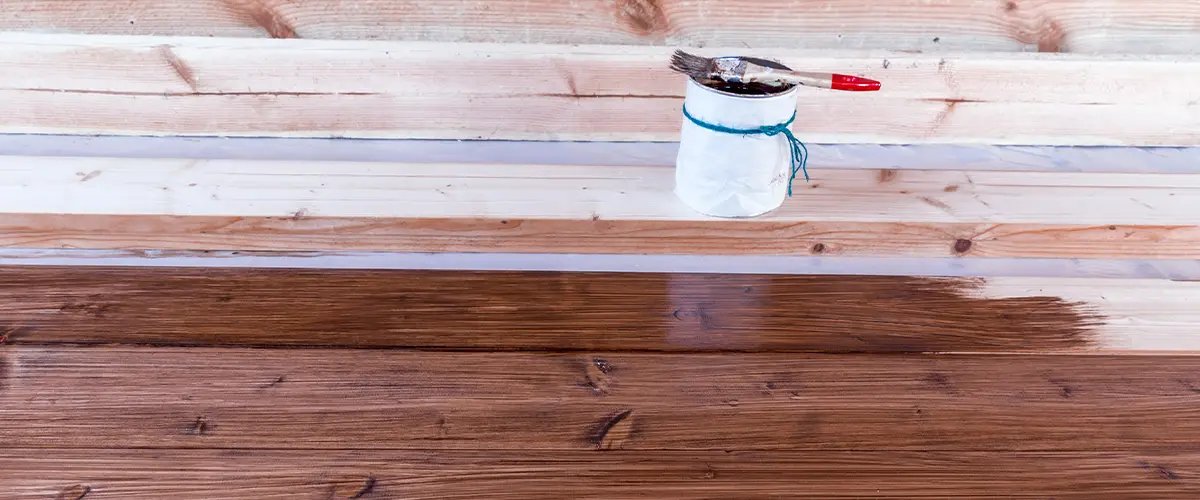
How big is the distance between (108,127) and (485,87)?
55 cm

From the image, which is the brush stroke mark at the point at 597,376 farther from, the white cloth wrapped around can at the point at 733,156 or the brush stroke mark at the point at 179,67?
the brush stroke mark at the point at 179,67

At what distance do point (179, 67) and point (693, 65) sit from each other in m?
0.71

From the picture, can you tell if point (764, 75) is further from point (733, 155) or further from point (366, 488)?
point (366, 488)

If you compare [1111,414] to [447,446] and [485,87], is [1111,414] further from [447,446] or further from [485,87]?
[485,87]

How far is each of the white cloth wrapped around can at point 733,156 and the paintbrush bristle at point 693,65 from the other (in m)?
0.01

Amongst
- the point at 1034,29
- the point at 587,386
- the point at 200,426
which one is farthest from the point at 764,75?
the point at 200,426

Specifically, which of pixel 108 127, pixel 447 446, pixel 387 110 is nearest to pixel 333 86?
pixel 387 110

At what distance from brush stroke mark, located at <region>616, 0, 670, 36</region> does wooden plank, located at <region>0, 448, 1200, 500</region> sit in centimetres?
61

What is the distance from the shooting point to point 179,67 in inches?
42.3

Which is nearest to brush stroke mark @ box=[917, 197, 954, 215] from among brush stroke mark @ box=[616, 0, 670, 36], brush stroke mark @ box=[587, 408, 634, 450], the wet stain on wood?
brush stroke mark @ box=[616, 0, 670, 36]

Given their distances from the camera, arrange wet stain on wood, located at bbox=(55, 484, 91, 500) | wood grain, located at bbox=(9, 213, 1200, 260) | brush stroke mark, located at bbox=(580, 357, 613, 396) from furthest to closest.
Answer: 1. wood grain, located at bbox=(9, 213, 1200, 260)
2. brush stroke mark, located at bbox=(580, 357, 613, 396)
3. wet stain on wood, located at bbox=(55, 484, 91, 500)

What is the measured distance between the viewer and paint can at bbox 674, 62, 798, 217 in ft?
2.78

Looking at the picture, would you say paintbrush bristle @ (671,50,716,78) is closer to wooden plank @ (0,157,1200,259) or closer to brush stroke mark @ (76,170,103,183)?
wooden plank @ (0,157,1200,259)

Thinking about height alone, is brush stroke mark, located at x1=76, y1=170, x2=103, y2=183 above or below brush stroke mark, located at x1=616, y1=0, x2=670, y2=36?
below
